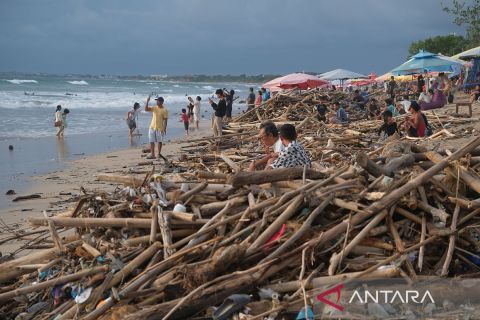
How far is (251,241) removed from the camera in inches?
163

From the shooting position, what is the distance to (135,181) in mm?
4941

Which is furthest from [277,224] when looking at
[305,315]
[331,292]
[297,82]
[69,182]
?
[297,82]

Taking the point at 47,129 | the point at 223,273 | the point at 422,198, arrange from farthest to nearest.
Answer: the point at 47,129, the point at 422,198, the point at 223,273

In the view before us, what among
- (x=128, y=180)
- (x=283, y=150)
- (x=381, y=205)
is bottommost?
(x=381, y=205)

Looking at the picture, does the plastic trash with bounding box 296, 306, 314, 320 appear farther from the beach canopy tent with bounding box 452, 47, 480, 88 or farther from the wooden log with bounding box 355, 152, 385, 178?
the beach canopy tent with bounding box 452, 47, 480, 88

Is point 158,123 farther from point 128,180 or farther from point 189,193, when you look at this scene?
point 189,193

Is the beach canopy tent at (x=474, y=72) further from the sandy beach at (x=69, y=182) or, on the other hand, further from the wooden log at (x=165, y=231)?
the wooden log at (x=165, y=231)

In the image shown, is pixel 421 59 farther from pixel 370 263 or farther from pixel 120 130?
pixel 370 263

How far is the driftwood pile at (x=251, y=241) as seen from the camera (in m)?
3.84

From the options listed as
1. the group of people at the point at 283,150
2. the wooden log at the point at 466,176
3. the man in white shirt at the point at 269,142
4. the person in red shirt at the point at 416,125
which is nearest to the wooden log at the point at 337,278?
the wooden log at the point at 466,176

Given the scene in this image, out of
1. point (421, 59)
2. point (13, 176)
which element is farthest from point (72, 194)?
point (421, 59)

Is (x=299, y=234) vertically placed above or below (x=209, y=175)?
below

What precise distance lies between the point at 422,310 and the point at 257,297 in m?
1.11

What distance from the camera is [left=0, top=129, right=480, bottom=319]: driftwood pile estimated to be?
3.84m
